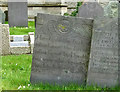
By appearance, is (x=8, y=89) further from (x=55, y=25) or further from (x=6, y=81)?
(x=55, y=25)

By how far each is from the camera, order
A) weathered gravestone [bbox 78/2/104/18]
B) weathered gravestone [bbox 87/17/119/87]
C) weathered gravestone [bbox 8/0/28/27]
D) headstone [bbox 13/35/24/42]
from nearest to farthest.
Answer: weathered gravestone [bbox 87/17/119/87] → headstone [bbox 13/35/24/42] → weathered gravestone [bbox 78/2/104/18] → weathered gravestone [bbox 8/0/28/27]

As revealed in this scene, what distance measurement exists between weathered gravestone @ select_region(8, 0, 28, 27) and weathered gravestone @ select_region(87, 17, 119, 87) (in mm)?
10290

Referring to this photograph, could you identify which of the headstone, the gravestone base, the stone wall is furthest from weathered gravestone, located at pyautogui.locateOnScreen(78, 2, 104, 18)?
the stone wall

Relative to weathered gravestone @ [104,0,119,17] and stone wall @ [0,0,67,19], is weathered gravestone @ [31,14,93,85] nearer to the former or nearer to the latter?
weathered gravestone @ [104,0,119,17]

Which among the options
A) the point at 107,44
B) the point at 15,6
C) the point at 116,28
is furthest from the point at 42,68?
the point at 15,6

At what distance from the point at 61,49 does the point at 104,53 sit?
2.76 ft

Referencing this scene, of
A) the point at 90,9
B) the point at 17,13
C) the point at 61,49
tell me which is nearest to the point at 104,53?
the point at 61,49

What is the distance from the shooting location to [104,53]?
401 centimetres

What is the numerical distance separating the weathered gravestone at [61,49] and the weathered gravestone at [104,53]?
0.13 metres

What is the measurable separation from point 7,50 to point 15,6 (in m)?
6.84

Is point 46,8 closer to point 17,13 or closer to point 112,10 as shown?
point 17,13

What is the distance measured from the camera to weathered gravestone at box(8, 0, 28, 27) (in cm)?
1365

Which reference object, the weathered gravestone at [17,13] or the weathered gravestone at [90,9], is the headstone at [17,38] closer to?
the weathered gravestone at [90,9]

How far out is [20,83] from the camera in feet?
13.6
